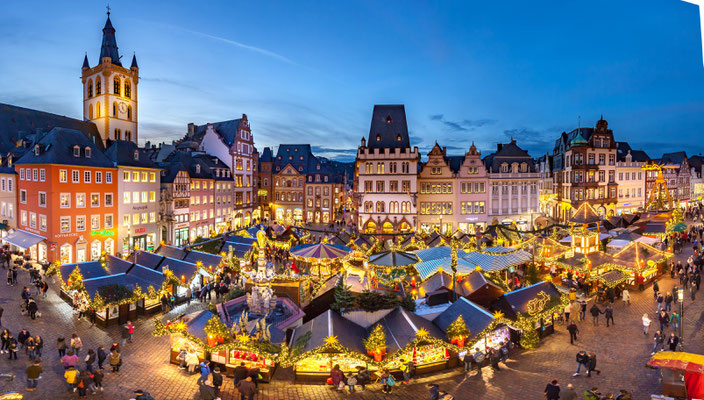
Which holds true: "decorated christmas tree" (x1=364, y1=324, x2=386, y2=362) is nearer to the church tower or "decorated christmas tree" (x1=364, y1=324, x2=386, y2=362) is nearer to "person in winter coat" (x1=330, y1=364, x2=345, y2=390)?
"person in winter coat" (x1=330, y1=364, x2=345, y2=390)

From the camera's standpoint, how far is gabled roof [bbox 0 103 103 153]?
35.5m

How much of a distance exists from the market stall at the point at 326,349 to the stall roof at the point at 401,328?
723mm

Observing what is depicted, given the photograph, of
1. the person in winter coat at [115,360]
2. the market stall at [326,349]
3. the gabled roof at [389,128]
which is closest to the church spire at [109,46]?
the gabled roof at [389,128]

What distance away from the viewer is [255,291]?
12648 millimetres

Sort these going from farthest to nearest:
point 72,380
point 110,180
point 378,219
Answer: point 378,219 < point 110,180 < point 72,380

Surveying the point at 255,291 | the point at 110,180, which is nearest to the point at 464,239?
the point at 255,291

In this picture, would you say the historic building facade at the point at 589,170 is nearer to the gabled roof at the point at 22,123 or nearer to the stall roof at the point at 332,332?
the stall roof at the point at 332,332

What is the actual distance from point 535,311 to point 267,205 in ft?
163

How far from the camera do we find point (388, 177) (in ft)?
135

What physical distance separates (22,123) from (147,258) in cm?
2807

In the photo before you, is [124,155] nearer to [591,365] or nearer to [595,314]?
[595,314]

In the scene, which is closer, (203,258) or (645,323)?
(645,323)

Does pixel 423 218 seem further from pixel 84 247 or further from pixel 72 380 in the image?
pixel 72 380

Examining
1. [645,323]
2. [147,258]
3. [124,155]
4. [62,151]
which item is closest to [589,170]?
[645,323]
